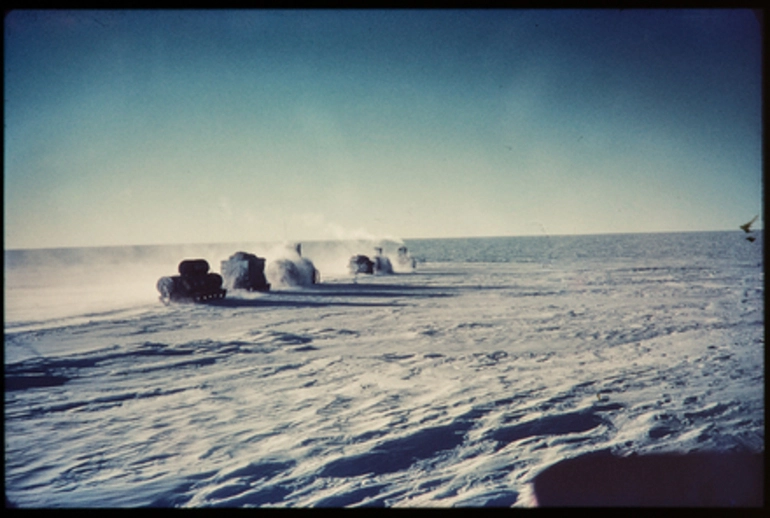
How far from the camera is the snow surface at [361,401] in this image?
392 centimetres

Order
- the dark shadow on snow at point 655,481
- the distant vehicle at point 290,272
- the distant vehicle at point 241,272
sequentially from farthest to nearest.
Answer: the distant vehicle at point 290,272, the distant vehicle at point 241,272, the dark shadow on snow at point 655,481

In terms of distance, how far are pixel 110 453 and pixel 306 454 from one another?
6.56 feet

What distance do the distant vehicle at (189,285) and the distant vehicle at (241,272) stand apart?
1.60 metres

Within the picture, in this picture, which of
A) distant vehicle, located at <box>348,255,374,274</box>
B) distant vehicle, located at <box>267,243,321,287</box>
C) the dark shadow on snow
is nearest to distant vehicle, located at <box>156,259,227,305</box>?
distant vehicle, located at <box>267,243,321,287</box>

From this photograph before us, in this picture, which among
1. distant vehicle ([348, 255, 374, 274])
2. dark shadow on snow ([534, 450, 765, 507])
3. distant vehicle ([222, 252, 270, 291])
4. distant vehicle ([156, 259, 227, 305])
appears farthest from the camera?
distant vehicle ([348, 255, 374, 274])

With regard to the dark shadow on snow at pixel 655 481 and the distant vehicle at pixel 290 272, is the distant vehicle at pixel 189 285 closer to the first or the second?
the distant vehicle at pixel 290 272

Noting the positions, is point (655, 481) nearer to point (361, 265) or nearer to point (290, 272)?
point (290, 272)

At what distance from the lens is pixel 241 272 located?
49.9 ft

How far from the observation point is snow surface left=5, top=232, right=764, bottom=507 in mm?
3920

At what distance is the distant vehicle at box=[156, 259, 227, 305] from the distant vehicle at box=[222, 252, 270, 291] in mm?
1604

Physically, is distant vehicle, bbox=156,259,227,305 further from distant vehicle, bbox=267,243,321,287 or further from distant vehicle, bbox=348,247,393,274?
distant vehicle, bbox=348,247,393,274

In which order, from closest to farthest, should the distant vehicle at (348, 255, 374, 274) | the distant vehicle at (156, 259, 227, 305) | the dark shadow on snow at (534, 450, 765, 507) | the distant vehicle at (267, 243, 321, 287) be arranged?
the dark shadow on snow at (534, 450, 765, 507), the distant vehicle at (156, 259, 227, 305), the distant vehicle at (267, 243, 321, 287), the distant vehicle at (348, 255, 374, 274)

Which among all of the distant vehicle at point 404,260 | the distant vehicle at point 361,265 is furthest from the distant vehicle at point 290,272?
the distant vehicle at point 404,260

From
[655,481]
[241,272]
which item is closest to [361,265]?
[241,272]
